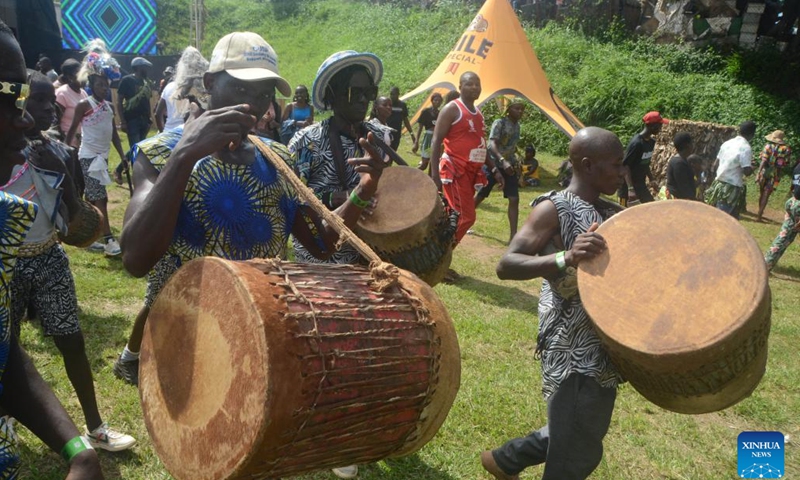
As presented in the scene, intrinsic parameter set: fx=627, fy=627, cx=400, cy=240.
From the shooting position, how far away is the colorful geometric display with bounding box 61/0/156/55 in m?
21.7

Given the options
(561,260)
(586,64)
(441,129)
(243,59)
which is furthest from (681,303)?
(586,64)

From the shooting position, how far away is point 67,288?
302 centimetres

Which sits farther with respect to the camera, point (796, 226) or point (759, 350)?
point (796, 226)

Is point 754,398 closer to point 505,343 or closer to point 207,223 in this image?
point 505,343

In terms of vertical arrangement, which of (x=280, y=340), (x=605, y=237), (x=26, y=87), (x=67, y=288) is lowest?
(x=67, y=288)

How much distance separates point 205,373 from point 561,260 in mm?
1520

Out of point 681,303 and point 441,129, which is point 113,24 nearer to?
point 441,129

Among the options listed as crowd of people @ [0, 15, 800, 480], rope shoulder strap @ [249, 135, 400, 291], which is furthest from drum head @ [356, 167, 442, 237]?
rope shoulder strap @ [249, 135, 400, 291]

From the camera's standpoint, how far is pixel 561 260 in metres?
2.57

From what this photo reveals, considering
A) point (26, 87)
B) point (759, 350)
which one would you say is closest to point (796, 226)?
point (759, 350)

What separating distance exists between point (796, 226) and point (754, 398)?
12.8 feet

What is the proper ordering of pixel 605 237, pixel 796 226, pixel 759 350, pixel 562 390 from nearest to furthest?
1. pixel 759 350
2. pixel 605 237
3. pixel 562 390
4. pixel 796 226

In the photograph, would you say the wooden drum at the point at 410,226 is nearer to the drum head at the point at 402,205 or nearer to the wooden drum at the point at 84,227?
the drum head at the point at 402,205

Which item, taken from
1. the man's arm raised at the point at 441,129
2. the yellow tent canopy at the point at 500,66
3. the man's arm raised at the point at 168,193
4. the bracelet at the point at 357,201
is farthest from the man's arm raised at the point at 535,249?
the yellow tent canopy at the point at 500,66
